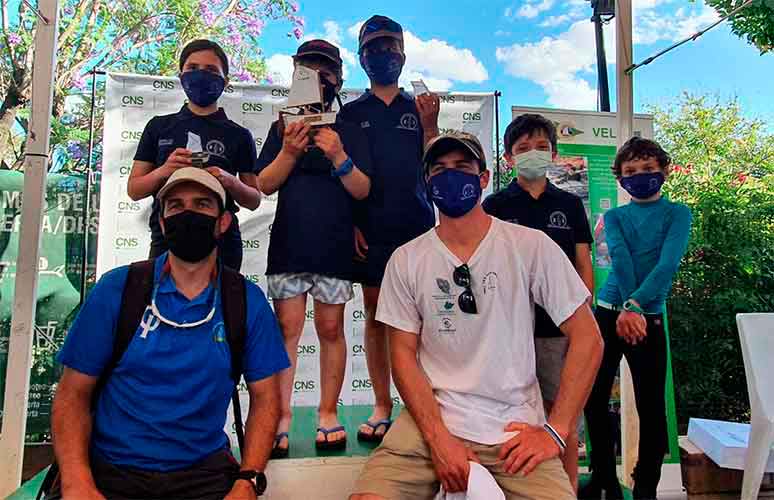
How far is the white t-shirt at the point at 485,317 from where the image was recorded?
179 centimetres

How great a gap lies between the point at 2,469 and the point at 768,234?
7232 millimetres

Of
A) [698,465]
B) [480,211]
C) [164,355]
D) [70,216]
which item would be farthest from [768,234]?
[70,216]

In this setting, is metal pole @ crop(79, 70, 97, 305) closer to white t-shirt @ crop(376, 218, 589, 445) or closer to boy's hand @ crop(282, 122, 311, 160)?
boy's hand @ crop(282, 122, 311, 160)

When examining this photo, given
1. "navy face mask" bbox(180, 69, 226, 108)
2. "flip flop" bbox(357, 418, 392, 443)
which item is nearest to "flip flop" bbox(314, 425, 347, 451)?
"flip flop" bbox(357, 418, 392, 443)

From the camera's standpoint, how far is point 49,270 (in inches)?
170

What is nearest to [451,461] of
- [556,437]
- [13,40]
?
[556,437]

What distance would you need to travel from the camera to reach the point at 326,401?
98.7 inches

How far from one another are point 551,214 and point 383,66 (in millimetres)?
1056

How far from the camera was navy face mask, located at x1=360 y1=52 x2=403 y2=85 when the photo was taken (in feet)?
8.14

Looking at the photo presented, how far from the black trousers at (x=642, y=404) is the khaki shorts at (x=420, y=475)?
2.96 feet

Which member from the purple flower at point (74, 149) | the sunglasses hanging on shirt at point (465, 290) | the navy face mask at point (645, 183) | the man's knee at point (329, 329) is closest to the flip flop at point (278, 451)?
the man's knee at point (329, 329)

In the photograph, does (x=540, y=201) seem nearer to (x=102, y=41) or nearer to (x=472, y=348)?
(x=472, y=348)

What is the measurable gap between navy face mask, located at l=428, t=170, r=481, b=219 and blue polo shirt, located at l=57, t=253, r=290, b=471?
0.92m

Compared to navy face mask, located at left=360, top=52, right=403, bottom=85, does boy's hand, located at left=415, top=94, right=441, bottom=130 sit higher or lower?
lower
